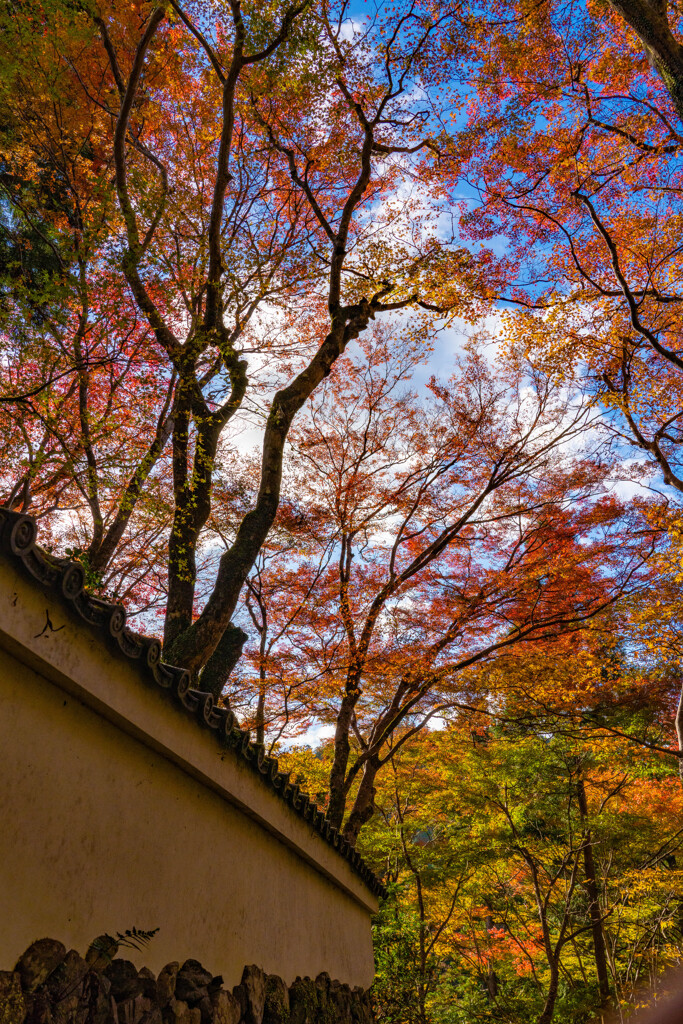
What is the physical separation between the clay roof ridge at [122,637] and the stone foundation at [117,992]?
1.19 metres

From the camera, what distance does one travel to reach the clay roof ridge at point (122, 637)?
2.55 metres

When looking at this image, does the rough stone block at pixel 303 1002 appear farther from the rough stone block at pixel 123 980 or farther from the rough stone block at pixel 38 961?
the rough stone block at pixel 38 961

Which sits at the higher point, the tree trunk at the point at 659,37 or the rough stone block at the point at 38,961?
the tree trunk at the point at 659,37

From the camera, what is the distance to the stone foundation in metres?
2.53

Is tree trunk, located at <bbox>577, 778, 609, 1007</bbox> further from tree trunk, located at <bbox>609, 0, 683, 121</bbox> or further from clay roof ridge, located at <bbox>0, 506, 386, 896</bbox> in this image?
tree trunk, located at <bbox>609, 0, 683, 121</bbox>

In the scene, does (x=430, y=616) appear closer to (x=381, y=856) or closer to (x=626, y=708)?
(x=626, y=708)

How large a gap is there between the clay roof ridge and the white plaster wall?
0.23 ft

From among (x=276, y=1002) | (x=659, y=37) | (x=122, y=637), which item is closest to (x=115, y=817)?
(x=122, y=637)

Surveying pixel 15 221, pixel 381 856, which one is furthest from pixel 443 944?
pixel 15 221

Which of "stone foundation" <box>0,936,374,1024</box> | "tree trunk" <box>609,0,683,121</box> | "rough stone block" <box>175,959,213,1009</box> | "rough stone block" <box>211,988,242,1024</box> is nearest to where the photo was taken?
"stone foundation" <box>0,936,374,1024</box>

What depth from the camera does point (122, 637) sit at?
3.07 meters

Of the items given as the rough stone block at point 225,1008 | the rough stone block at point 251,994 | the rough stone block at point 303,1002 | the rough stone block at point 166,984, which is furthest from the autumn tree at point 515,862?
the rough stone block at point 166,984

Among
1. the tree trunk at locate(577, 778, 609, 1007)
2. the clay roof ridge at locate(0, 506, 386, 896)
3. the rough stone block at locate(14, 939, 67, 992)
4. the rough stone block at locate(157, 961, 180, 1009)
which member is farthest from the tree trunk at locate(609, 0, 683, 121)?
the tree trunk at locate(577, 778, 609, 1007)

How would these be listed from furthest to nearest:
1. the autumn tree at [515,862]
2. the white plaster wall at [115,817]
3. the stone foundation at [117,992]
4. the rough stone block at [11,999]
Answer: the autumn tree at [515,862]
the white plaster wall at [115,817]
the stone foundation at [117,992]
the rough stone block at [11,999]
